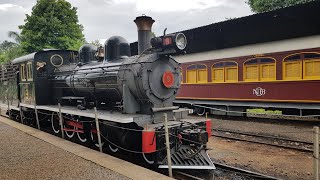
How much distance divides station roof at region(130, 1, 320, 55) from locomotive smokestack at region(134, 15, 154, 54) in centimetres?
714

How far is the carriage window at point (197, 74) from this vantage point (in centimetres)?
1556

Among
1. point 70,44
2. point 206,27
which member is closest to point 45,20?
point 70,44

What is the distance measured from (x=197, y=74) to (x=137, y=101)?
9157 millimetres

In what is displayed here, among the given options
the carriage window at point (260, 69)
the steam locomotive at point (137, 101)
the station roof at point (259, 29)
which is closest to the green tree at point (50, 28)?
the station roof at point (259, 29)

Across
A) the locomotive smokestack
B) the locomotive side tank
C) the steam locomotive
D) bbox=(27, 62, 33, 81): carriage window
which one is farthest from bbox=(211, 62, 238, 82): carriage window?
bbox=(27, 62, 33, 81): carriage window

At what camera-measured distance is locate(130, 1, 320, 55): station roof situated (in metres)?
11.7

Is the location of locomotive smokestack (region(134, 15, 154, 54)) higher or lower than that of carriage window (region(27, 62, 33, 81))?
higher

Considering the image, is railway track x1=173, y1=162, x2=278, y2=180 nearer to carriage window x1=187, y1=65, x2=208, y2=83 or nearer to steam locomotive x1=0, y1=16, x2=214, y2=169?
steam locomotive x1=0, y1=16, x2=214, y2=169

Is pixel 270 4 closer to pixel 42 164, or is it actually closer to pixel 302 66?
pixel 302 66

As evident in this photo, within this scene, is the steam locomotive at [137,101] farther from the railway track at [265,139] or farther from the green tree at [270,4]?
the green tree at [270,4]

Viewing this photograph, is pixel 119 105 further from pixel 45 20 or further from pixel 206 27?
pixel 45 20

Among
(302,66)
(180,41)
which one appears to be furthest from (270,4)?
(180,41)

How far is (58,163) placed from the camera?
20.3 ft

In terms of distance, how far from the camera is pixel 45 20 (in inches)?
1061
